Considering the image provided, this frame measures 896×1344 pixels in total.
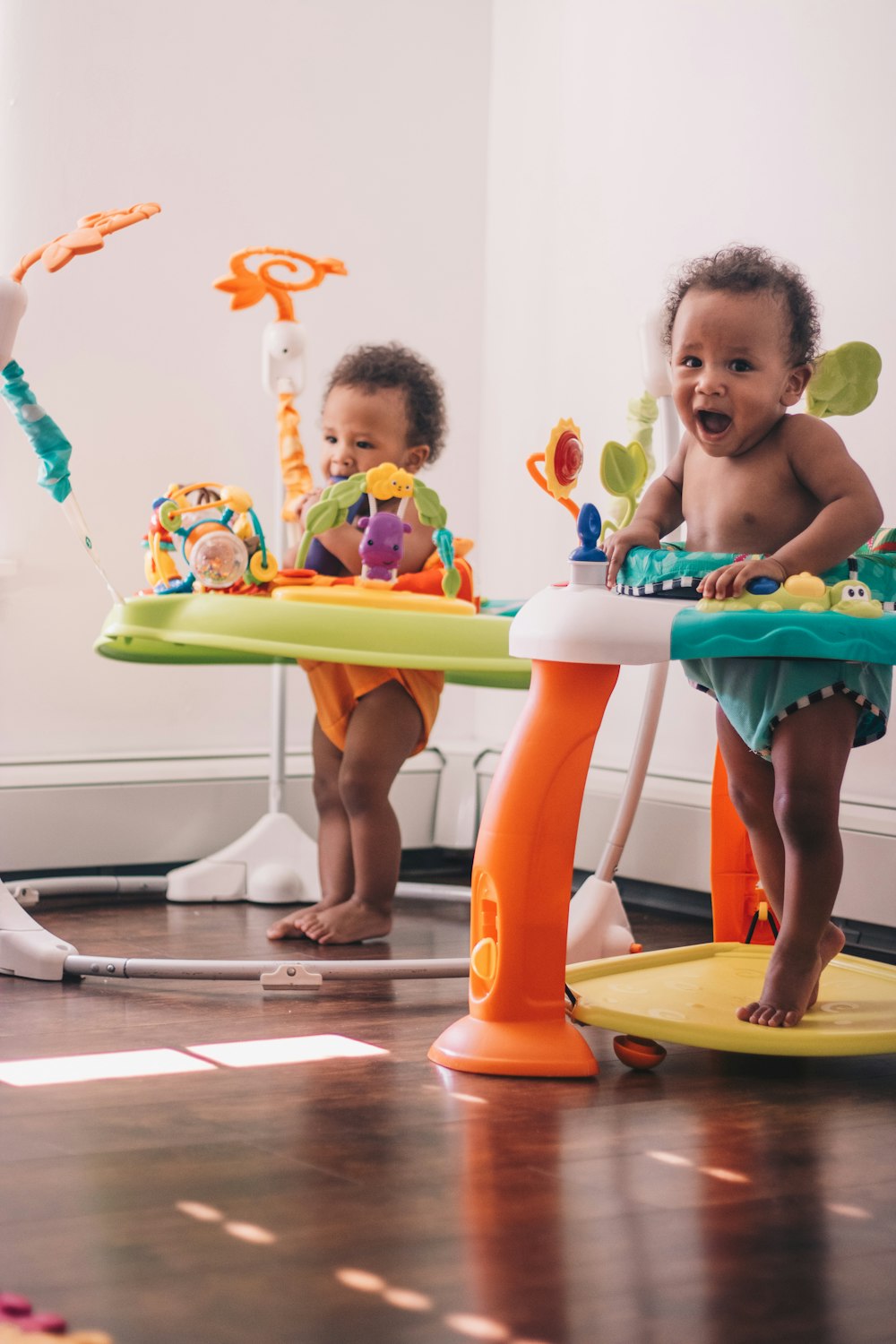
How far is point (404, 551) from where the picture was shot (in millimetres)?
1884

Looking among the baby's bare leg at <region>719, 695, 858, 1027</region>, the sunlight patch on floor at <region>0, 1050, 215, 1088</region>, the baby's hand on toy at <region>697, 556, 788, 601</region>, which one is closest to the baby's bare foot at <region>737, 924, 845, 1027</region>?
the baby's bare leg at <region>719, 695, 858, 1027</region>

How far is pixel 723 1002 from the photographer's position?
1338mm

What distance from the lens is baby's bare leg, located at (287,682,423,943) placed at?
1.84 meters

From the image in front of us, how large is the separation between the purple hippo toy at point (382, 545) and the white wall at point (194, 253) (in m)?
0.66

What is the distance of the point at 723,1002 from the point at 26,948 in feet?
2.26

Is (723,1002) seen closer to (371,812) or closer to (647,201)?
(371,812)

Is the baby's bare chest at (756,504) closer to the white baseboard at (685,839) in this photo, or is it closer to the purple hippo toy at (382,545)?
the purple hippo toy at (382,545)

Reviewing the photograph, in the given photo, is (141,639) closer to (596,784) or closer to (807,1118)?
(596,784)

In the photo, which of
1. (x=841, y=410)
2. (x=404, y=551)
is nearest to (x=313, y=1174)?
(x=841, y=410)

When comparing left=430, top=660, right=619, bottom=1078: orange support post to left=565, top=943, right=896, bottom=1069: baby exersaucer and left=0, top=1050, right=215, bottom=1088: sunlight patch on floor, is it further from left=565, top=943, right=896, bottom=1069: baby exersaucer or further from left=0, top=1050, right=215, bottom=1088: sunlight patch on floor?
left=0, top=1050, right=215, bottom=1088: sunlight patch on floor

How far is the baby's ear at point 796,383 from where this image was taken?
1.38 m

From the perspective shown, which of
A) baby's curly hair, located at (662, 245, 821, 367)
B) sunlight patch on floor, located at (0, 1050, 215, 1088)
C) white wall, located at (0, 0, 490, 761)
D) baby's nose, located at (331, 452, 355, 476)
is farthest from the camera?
white wall, located at (0, 0, 490, 761)

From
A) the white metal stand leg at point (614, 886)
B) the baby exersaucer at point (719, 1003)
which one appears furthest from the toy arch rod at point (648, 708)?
the baby exersaucer at point (719, 1003)

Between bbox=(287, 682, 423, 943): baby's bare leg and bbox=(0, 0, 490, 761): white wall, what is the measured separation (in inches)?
22.4
